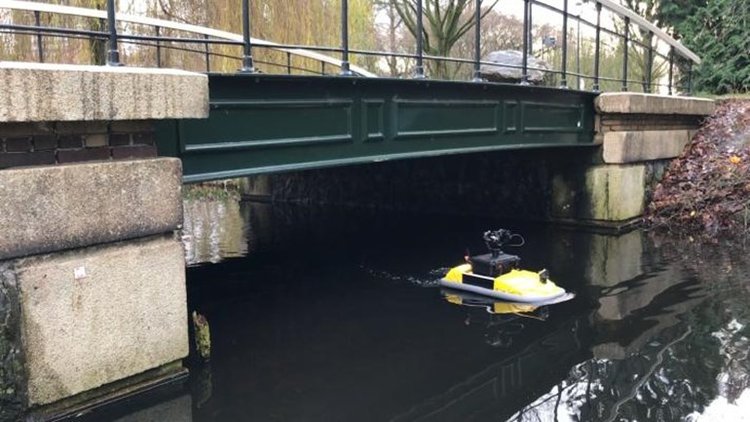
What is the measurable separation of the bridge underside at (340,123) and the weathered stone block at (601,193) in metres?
2.49

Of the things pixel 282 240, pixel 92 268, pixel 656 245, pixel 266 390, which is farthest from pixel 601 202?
pixel 92 268

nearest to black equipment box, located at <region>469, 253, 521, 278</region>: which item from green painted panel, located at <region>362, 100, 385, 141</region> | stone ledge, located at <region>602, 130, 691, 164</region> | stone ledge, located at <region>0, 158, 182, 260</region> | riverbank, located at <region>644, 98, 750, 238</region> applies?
green painted panel, located at <region>362, 100, 385, 141</region>

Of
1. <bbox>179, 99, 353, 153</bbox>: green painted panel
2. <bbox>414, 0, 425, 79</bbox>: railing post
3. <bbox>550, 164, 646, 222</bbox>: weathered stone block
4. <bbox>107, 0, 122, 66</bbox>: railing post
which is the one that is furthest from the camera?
<bbox>550, 164, 646, 222</bbox>: weathered stone block

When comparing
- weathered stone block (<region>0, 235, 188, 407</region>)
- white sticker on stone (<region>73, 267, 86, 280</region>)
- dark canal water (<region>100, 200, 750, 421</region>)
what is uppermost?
white sticker on stone (<region>73, 267, 86, 280</region>)

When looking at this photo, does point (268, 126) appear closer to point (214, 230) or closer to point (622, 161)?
point (622, 161)

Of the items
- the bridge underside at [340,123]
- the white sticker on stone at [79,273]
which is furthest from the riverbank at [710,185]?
the white sticker on stone at [79,273]

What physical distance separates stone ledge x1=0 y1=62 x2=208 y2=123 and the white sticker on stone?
1.03 metres

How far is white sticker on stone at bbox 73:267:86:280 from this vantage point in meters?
4.71

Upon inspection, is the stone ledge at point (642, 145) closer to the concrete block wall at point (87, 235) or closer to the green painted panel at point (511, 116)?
the green painted panel at point (511, 116)

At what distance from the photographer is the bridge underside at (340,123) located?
621 centimetres

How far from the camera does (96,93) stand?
183 inches

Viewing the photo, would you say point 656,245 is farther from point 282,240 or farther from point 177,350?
point 177,350

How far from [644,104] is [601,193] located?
72.9 inches

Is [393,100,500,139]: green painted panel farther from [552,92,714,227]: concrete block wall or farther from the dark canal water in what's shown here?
[552,92,714,227]: concrete block wall
